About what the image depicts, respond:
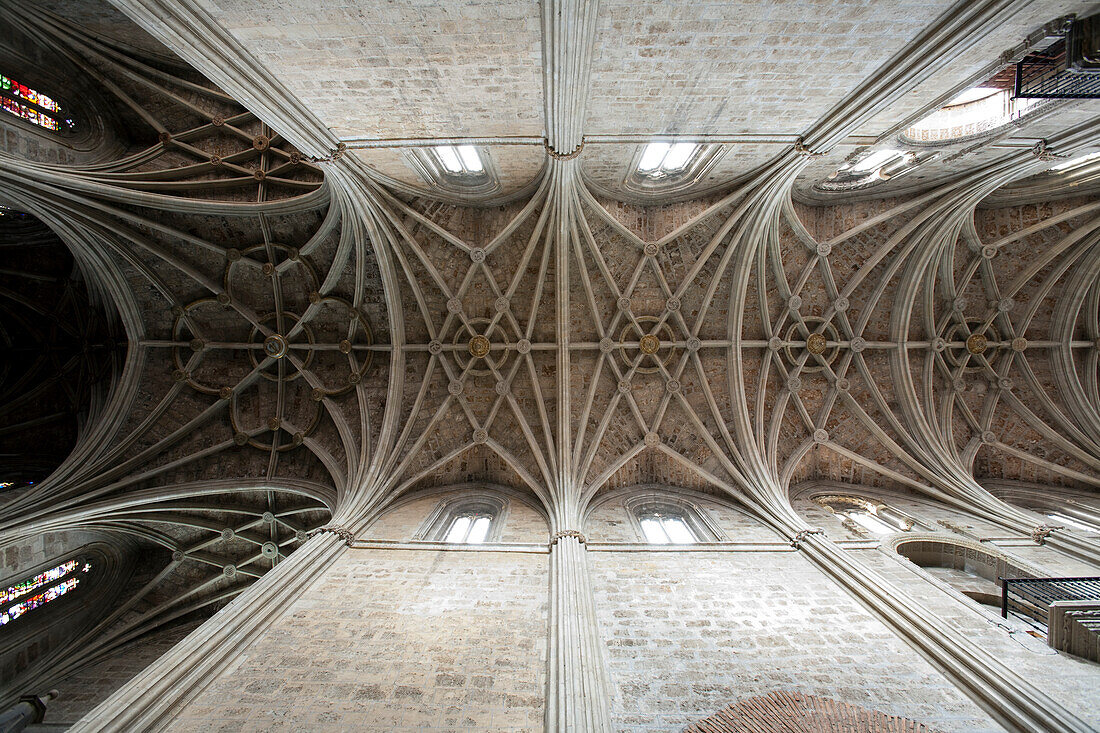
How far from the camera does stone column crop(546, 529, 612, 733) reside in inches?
212

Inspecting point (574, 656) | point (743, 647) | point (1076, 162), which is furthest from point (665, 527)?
point (1076, 162)

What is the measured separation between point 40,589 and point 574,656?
13477mm

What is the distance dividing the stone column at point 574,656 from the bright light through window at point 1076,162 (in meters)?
13.6

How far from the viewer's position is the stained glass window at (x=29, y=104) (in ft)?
31.7

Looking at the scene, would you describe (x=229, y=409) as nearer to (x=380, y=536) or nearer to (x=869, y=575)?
(x=380, y=536)

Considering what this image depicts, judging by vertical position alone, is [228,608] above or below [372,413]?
below

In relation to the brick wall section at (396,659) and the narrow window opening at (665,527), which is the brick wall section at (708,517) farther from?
the brick wall section at (396,659)

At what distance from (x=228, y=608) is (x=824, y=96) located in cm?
1236

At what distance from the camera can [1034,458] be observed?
11844mm

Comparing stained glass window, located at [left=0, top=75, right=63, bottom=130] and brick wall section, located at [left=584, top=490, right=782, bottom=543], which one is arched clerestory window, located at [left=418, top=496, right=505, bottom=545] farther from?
stained glass window, located at [left=0, top=75, right=63, bottom=130]

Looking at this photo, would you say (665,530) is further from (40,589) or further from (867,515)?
(40,589)

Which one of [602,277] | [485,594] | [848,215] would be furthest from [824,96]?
[485,594]

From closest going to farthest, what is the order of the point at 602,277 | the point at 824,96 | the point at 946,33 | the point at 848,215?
1. the point at 946,33
2. the point at 824,96
3. the point at 848,215
4. the point at 602,277

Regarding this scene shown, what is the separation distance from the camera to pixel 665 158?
10.5m
